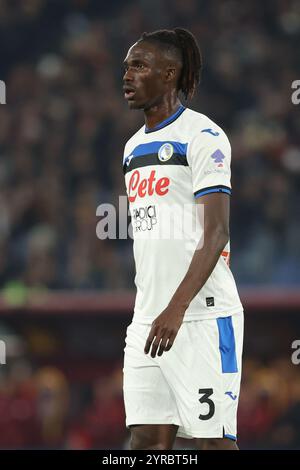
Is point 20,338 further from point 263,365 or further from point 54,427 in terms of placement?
point 263,365

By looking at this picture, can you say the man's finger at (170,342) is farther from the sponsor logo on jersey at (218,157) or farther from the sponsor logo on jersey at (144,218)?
the sponsor logo on jersey at (218,157)

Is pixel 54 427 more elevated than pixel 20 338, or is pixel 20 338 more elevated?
pixel 20 338

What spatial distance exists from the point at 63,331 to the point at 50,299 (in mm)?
338

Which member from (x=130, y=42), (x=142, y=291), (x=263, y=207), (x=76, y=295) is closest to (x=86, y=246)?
(x=76, y=295)

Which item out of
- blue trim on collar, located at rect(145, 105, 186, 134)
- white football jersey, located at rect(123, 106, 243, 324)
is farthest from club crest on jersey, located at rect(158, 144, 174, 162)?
blue trim on collar, located at rect(145, 105, 186, 134)

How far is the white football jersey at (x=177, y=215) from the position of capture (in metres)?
4.04

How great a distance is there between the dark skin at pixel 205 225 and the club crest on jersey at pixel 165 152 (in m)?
0.18

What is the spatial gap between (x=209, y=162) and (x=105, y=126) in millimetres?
7054

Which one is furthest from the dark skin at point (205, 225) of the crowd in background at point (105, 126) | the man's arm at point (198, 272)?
the crowd in background at point (105, 126)

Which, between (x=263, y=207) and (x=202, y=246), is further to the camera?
(x=263, y=207)

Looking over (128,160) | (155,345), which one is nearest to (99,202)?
(128,160)

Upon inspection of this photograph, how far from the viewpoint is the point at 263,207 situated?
32.0 ft
